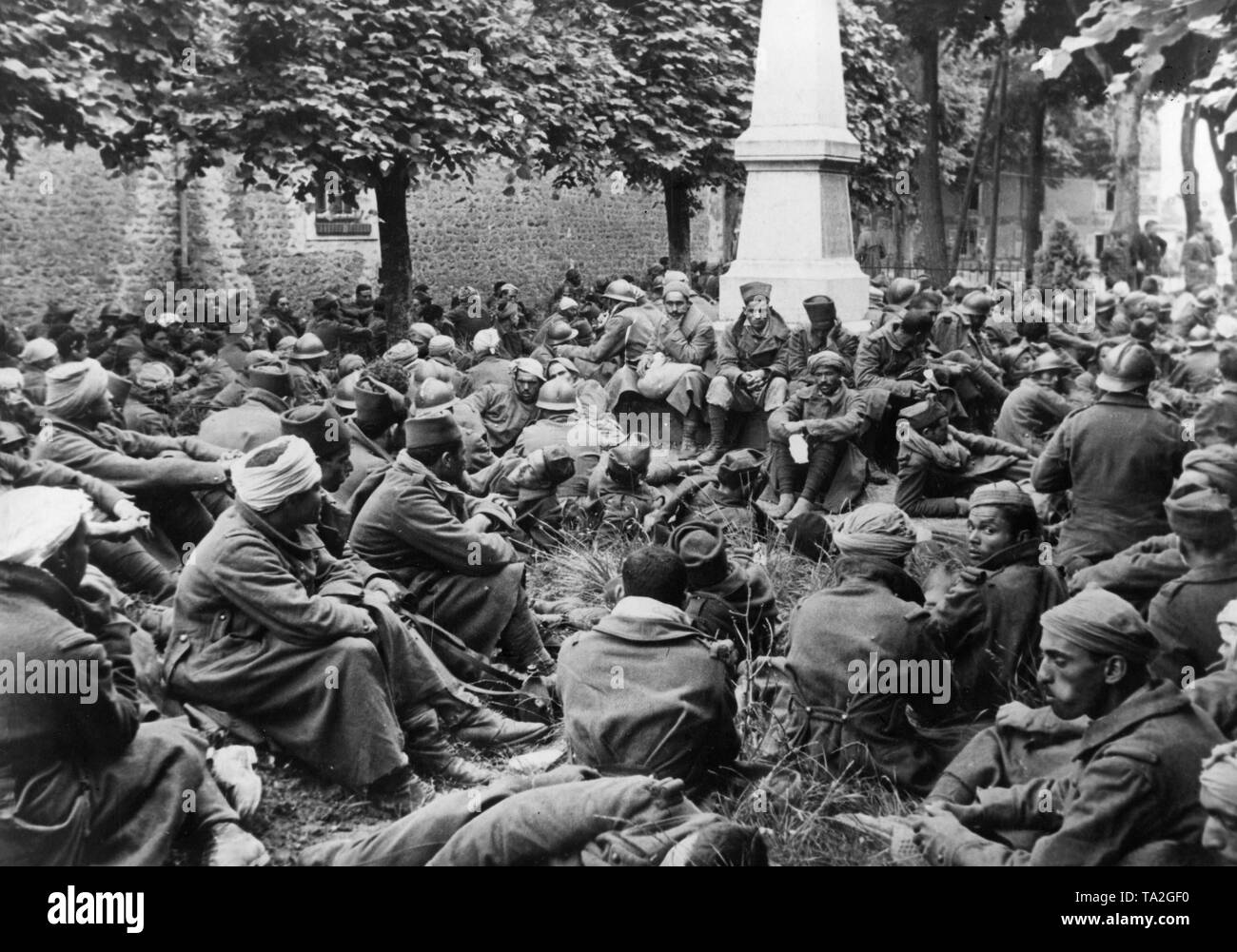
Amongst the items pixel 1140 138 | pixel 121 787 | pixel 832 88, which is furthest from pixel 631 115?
pixel 121 787

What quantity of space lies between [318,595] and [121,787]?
1.17 metres

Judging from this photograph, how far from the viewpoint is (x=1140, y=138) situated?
11039mm

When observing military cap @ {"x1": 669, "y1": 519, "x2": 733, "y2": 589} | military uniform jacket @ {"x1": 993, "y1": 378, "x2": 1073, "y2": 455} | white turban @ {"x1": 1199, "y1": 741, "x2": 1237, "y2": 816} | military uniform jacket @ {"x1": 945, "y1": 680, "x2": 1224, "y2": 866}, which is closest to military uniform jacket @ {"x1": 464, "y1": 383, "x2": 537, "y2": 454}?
military uniform jacket @ {"x1": 993, "y1": 378, "x2": 1073, "y2": 455}

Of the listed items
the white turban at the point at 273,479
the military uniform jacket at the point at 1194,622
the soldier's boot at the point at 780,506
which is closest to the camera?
the military uniform jacket at the point at 1194,622

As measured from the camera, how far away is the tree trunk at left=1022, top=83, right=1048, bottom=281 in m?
14.3

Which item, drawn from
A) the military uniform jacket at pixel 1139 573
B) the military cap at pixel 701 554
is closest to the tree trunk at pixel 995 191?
the military uniform jacket at pixel 1139 573

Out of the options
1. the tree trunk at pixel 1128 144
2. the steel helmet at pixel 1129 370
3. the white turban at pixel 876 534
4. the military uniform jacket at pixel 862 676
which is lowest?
the military uniform jacket at pixel 862 676

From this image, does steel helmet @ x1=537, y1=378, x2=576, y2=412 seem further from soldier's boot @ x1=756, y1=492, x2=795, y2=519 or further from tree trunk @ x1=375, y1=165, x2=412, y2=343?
tree trunk @ x1=375, y1=165, x2=412, y2=343

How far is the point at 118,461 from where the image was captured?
6.97m

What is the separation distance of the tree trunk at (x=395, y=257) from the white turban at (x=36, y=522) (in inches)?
432

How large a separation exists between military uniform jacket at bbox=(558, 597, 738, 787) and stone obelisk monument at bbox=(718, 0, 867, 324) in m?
7.00

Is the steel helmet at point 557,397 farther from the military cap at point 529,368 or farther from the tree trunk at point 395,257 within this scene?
the tree trunk at point 395,257

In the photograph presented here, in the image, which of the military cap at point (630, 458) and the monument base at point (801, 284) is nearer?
the military cap at point (630, 458)

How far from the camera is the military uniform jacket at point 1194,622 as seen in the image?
4.92 m
